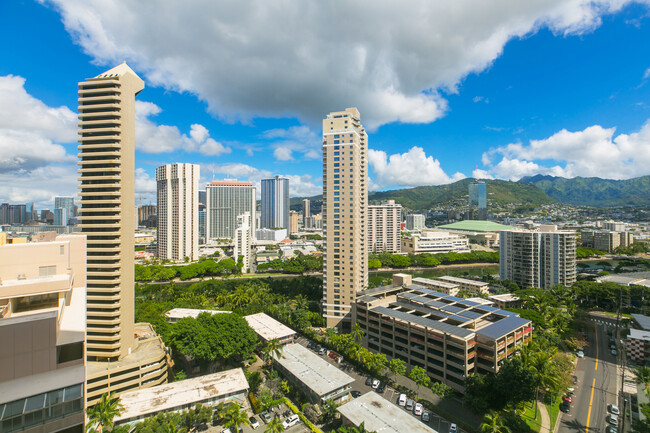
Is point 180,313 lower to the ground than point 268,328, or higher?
higher

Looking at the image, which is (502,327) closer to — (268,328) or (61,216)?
(268,328)

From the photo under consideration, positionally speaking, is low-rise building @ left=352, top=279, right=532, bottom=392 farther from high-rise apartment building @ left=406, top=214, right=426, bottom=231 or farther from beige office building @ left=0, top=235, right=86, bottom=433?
high-rise apartment building @ left=406, top=214, right=426, bottom=231

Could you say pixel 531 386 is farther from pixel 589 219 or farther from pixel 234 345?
pixel 589 219

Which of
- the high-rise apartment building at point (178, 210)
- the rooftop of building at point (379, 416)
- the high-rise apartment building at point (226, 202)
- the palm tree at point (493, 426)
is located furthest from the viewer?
the high-rise apartment building at point (226, 202)

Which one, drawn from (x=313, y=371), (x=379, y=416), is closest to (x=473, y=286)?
(x=313, y=371)

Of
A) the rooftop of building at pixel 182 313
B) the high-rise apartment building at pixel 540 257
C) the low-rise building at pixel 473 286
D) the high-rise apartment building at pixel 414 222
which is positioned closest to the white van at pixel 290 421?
the rooftop of building at pixel 182 313

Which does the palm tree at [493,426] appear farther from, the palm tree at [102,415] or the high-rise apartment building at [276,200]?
the high-rise apartment building at [276,200]

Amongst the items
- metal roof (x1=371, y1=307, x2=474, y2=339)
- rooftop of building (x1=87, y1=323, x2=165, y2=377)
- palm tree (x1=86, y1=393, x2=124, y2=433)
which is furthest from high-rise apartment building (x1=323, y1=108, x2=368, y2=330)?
palm tree (x1=86, y1=393, x2=124, y2=433)
